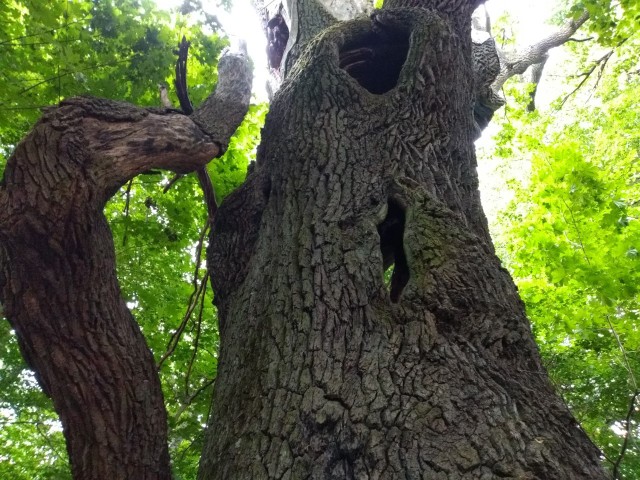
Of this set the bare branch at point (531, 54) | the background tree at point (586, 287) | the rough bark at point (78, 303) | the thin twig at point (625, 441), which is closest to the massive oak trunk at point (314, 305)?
the rough bark at point (78, 303)

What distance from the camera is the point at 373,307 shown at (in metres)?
2.04

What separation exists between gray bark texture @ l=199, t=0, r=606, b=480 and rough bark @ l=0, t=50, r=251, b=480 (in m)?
0.45

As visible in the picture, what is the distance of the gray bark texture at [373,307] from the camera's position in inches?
61.7

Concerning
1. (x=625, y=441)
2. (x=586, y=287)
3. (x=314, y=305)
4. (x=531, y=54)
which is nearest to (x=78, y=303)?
(x=314, y=305)

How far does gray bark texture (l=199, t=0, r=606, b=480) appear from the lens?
1.57m

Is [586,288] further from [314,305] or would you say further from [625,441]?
[314,305]

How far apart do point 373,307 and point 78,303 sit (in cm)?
131

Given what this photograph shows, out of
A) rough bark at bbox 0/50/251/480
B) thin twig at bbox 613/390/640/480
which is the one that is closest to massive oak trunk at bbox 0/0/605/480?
rough bark at bbox 0/50/251/480

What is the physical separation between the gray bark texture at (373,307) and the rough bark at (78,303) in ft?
1.47

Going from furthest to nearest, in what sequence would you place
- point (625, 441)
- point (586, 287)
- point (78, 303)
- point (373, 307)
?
1. point (586, 287)
2. point (78, 303)
3. point (373, 307)
4. point (625, 441)

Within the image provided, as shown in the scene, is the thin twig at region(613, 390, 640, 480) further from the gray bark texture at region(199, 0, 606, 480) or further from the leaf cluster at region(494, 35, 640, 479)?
the leaf cluster at region(494, 35, 640, 479)

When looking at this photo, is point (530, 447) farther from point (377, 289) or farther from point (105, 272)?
point (105, 272)

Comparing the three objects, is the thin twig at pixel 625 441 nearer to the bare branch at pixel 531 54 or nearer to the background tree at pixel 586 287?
the background tree at pixel 586 287

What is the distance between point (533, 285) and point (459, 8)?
12.5 ft
